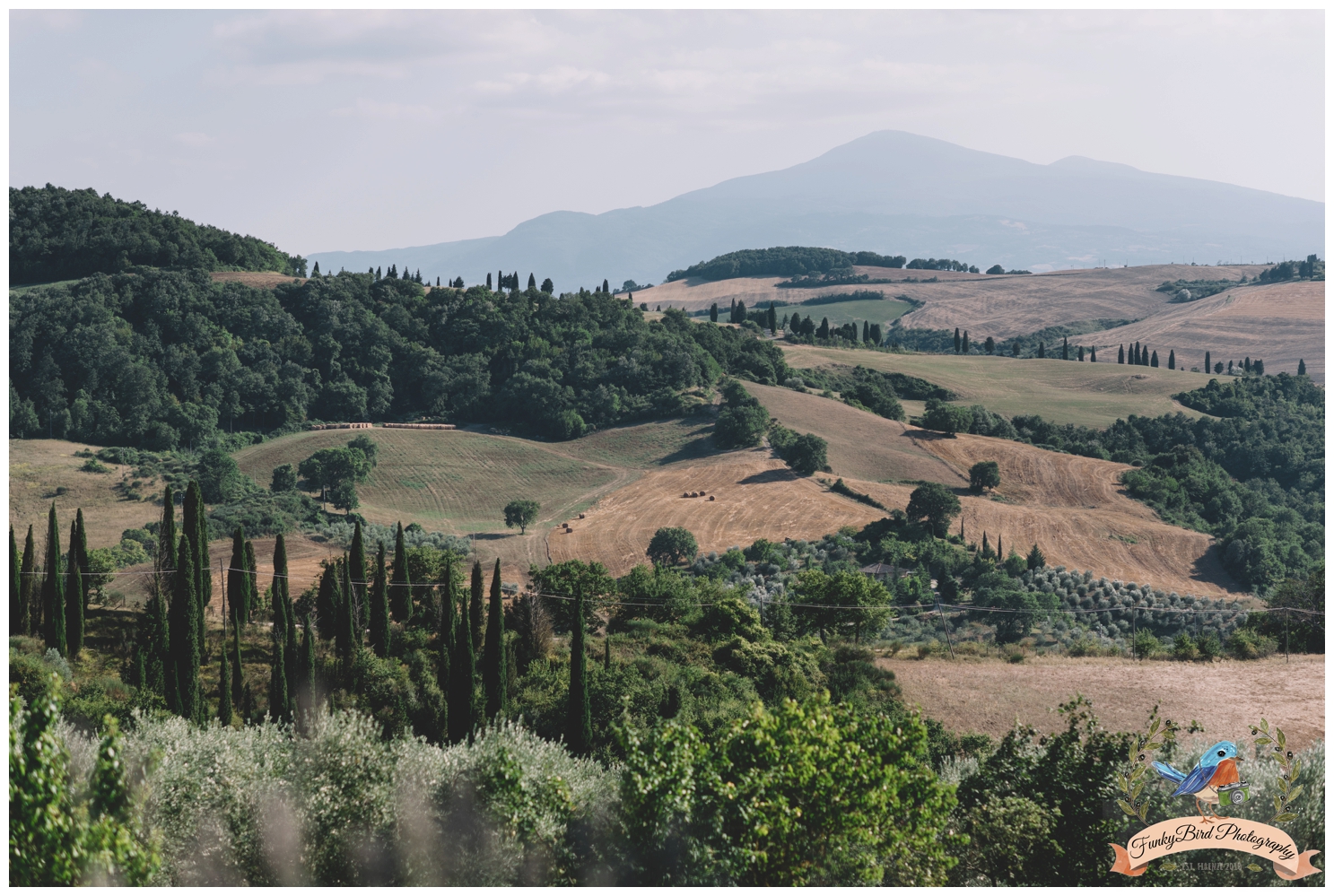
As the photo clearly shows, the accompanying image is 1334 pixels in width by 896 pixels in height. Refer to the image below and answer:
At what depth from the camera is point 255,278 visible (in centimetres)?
11625

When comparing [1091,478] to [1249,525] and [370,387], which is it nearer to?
[1249,525]

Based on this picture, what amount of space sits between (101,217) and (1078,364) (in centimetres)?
10630

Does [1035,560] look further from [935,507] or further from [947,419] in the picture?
[947,419]

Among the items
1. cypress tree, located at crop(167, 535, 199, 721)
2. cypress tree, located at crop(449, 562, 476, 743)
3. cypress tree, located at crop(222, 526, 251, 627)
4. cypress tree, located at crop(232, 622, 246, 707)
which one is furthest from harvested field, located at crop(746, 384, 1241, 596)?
cypress tree, located at crop(167, 535, 199, 721)

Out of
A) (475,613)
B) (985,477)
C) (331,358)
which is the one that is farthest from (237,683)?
(331,358)

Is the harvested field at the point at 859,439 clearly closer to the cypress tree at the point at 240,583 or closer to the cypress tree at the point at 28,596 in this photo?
the cypress tree at the point at 240,583

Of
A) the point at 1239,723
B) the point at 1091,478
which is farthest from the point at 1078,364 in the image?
the point at 1239,723

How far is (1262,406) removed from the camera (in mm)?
107125

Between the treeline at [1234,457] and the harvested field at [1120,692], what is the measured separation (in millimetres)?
33751

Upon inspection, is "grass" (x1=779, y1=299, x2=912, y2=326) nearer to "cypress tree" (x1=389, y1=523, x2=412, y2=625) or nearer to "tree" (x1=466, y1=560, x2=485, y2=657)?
"cypress tree" (x1=389, y1=523, x2=412, y2=625)

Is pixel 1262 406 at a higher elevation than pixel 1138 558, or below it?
higher

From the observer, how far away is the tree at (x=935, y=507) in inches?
2803

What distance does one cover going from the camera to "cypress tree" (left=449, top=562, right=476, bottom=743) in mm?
31469

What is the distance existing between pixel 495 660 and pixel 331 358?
78.5 meters
